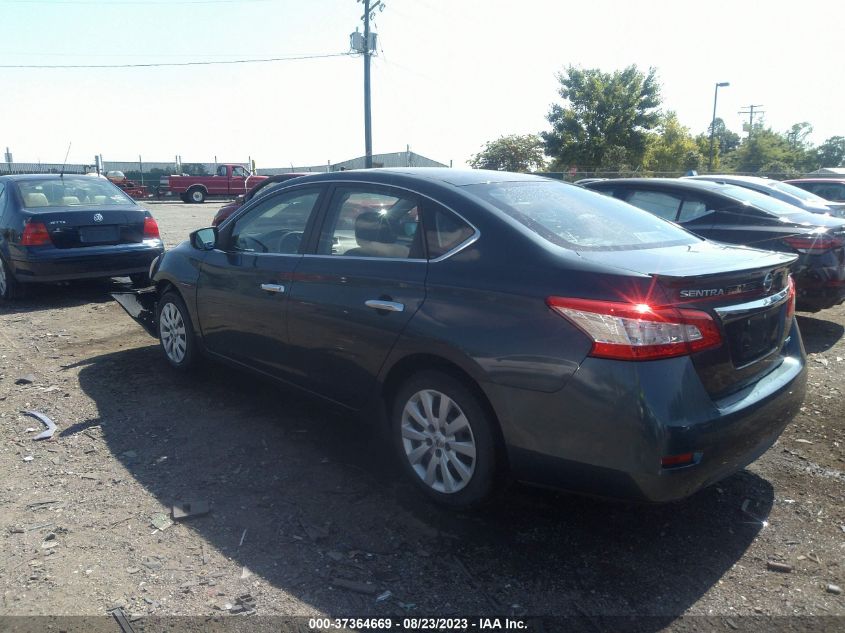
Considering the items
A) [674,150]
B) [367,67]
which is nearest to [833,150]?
[674,150]

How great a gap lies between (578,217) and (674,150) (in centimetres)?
4711

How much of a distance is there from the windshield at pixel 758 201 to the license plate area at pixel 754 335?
4.27m

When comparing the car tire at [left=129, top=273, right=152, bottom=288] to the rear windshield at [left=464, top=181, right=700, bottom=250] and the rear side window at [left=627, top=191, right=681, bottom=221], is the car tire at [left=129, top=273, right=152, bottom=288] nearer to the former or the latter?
the rear side window at [left=627, top=191, right=681, bottom=221]

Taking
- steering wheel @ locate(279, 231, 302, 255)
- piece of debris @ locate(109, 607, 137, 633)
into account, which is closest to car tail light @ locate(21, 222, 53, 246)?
steering wheel @ locate(279, 231, 302, 255)

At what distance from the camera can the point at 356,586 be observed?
9.27 ft

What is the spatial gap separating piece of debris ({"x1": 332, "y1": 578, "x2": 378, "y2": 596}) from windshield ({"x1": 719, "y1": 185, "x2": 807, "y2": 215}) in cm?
603

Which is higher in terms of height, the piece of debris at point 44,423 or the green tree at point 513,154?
the green tree at point 513,154

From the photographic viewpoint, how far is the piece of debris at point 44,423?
434 centimetres

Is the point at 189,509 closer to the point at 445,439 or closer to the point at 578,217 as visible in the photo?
the point at 445,439

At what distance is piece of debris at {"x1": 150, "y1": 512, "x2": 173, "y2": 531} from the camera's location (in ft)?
10.8

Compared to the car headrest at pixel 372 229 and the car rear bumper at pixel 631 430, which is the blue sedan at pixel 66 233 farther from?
the car rear bumper at pixel 631 430

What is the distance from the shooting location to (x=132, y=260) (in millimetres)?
8320

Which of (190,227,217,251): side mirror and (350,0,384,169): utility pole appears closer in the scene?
(190,227,217,251): side mirror

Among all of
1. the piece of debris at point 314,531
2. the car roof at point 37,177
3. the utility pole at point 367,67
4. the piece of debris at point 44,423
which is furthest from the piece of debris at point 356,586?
the utility pole at point 367,67
